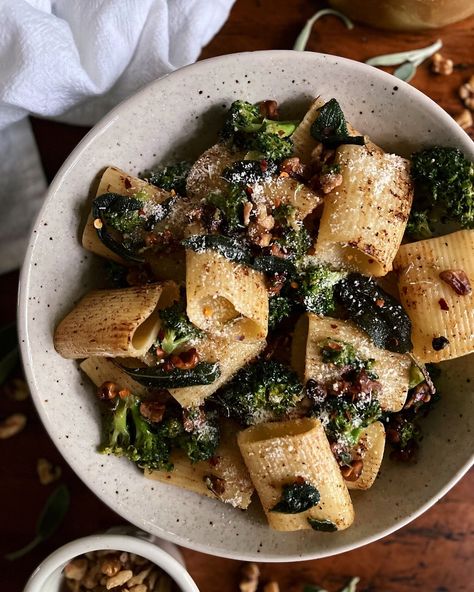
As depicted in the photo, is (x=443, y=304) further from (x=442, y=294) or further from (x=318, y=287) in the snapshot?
(x=318, y=287)

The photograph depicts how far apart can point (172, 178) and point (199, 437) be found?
80cm

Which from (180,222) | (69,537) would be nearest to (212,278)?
(180,222)

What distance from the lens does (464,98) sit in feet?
8.88

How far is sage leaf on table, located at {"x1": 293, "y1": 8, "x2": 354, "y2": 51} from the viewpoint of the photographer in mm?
2635

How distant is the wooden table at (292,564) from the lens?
8.81ft

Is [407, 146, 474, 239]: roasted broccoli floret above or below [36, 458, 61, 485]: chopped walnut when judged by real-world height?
above

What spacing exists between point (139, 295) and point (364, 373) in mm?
697

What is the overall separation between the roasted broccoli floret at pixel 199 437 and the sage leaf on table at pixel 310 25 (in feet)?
4.49

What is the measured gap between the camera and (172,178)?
2.26 m

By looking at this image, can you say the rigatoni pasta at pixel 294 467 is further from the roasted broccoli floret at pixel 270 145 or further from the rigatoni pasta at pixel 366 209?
the roasted broccoli floret at pixel 270 145

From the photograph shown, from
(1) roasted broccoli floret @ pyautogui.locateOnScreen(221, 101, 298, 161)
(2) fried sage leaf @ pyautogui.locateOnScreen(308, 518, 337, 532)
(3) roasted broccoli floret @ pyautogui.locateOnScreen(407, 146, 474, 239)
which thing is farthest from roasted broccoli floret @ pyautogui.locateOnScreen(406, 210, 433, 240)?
(2) fried sage leaf @ pyautogui.locateOnScreen(308, 518, 337, 532)

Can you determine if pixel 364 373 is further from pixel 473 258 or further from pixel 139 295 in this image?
pixel 139 295

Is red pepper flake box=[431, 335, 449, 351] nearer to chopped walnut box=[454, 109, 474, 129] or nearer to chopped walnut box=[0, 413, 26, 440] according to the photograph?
chopped walnut box=[454, 109, 474, 129]

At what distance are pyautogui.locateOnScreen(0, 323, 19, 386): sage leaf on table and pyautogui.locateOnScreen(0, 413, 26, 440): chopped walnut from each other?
139 mm
